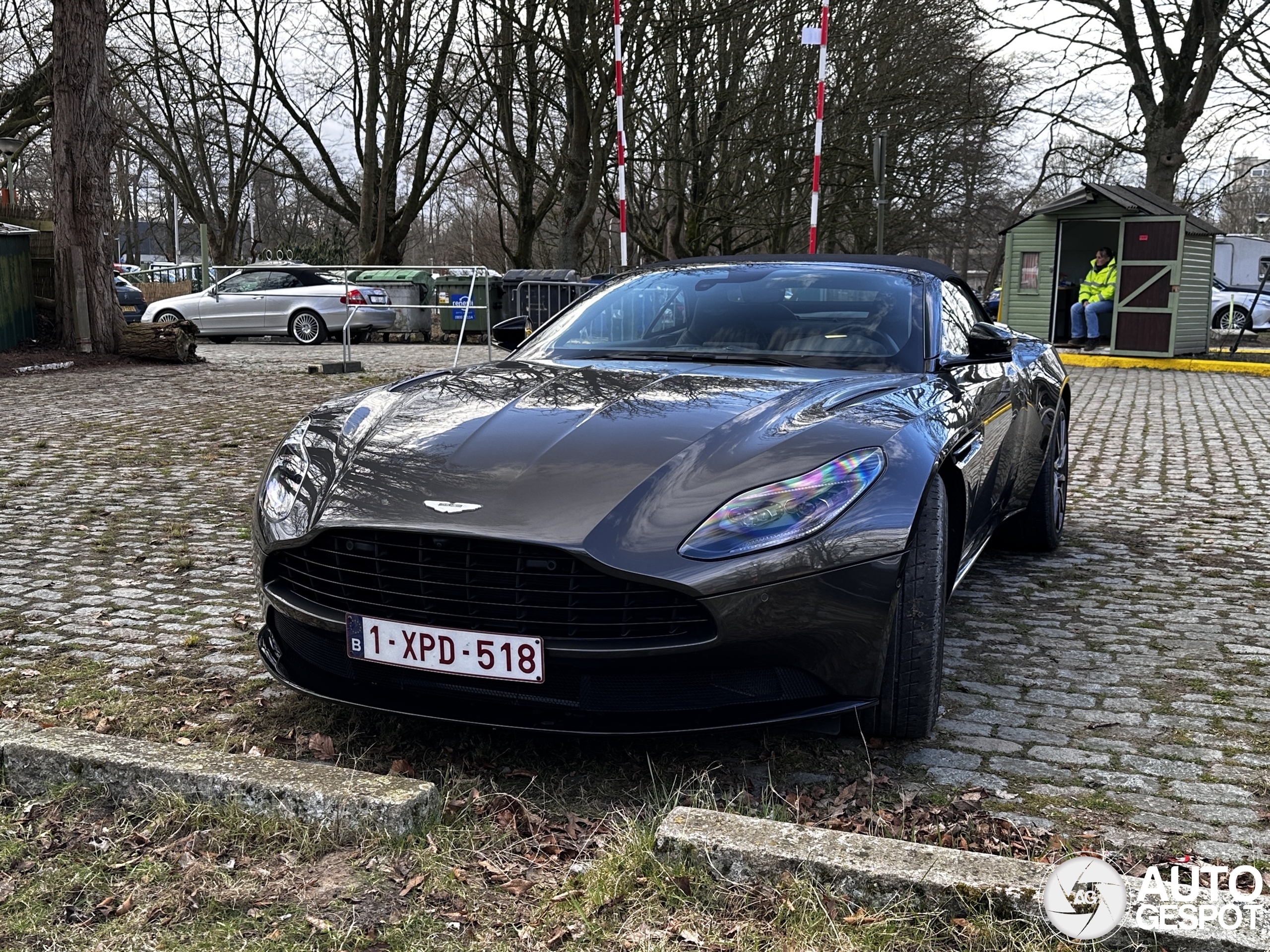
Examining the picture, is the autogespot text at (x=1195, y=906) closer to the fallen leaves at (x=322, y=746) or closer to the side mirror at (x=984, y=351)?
the fallen leaves at (x=322, y=746)

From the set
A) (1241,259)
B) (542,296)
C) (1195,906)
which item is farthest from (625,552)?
(1241,259)

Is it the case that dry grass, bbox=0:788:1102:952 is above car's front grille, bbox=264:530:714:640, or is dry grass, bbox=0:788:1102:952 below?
below

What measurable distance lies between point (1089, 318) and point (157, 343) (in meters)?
14.5

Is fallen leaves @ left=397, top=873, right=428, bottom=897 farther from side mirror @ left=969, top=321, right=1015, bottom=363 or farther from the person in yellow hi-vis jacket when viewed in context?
the person in yellow hi-vis jacket

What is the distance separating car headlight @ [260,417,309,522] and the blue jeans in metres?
18.4

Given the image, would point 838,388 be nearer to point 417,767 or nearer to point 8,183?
point 417,767

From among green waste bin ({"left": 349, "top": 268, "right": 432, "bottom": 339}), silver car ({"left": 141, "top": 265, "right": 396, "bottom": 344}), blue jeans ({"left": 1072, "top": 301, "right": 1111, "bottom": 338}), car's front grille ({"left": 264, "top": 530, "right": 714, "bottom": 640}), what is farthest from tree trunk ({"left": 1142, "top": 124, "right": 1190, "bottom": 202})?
car's front grille ({"left": 264, "top": 530, "right": 714, "bottom": 640})

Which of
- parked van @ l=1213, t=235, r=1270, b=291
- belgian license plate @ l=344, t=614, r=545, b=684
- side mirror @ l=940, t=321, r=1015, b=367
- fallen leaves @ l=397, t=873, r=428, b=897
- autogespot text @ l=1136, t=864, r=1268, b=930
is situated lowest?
fallen leaves @ l=397, t=873, r=428, b=897

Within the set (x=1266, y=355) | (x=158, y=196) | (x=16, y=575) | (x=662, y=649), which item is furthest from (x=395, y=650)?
(x=158, y=196)

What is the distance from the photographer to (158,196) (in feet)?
213

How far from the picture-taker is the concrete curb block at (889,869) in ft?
7.11

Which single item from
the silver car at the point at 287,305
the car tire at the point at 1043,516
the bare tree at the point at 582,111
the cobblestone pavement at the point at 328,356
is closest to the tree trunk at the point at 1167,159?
the bare tree at the point at 582,111

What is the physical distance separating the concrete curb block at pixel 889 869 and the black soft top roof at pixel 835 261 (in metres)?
2.76

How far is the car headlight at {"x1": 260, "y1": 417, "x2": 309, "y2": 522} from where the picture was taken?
3318 mm
